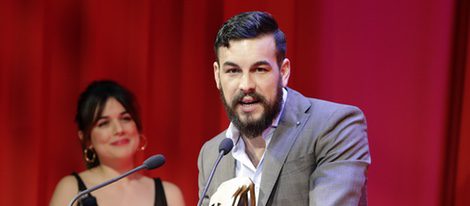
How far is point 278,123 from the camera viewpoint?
1.98 meters

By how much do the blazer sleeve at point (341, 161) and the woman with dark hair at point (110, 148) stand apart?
4.96ft

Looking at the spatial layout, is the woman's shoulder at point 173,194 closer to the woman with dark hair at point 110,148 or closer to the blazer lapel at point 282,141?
the woman with dark hair at point 110,148

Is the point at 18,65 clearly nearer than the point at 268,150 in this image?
No

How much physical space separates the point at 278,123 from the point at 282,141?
0.23 feet

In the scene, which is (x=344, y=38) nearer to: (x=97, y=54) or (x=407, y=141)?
(x=407, y=141)

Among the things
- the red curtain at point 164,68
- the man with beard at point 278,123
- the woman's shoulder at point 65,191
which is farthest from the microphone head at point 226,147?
the woman's shoulder at point 65,191

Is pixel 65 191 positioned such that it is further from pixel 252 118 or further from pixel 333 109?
pixel 333 109

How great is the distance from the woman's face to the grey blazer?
1.36 m

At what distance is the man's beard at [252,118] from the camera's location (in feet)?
6.18

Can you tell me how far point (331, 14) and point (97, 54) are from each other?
1.18 metres

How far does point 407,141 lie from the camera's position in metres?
2.84

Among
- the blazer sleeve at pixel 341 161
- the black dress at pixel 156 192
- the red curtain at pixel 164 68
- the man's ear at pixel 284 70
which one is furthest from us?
the black dress at pixel 156 192

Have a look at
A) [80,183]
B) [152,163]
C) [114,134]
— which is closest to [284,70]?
[152,163]

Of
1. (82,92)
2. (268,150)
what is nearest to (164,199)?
(82,92)
